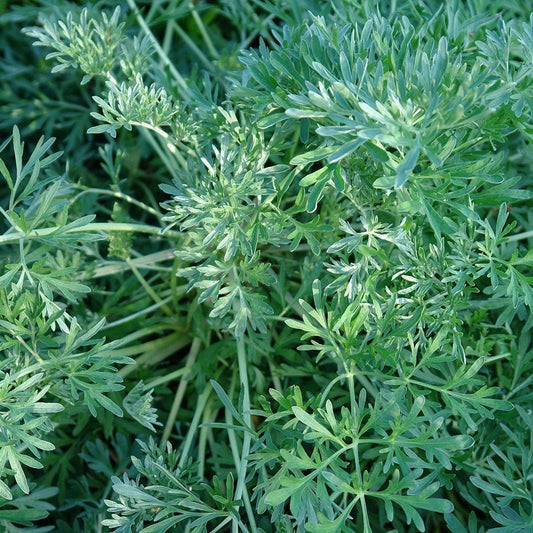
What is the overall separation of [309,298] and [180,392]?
0.31 m

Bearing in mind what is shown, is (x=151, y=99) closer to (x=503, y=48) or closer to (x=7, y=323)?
(x=7, y=323)

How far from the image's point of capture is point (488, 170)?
983mm

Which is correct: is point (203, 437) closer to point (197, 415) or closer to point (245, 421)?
point (197, 415)

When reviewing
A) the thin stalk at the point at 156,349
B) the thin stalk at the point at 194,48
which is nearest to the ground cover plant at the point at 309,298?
the thin stalk at the point at 156,349

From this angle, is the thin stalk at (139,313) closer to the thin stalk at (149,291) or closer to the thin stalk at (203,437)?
the thin stalk at (149,291)

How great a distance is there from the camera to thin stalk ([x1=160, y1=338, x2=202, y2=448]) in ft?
4.26

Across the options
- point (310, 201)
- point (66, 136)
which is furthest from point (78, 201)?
point (310, 201)

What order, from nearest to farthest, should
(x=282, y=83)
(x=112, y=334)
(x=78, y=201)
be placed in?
(x=282, y=83)
(x=112, y=334)
(x=78, y=201)

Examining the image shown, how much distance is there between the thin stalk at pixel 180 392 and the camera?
1.30 m

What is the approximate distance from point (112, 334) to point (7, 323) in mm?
369

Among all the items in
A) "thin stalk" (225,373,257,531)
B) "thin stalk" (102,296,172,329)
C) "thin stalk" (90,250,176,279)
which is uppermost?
"thin stalk" (90,250,176,279)

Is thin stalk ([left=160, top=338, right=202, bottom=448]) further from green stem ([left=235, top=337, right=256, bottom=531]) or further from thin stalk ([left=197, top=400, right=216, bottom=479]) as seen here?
green stem ([left=235, top=337, right=256, bottom=531])

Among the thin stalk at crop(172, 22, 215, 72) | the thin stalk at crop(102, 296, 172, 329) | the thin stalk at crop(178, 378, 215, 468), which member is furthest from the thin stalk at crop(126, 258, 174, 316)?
the thin stalk at crop(172, 22, 215, 72)

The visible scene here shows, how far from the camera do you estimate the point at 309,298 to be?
133 centimetres
